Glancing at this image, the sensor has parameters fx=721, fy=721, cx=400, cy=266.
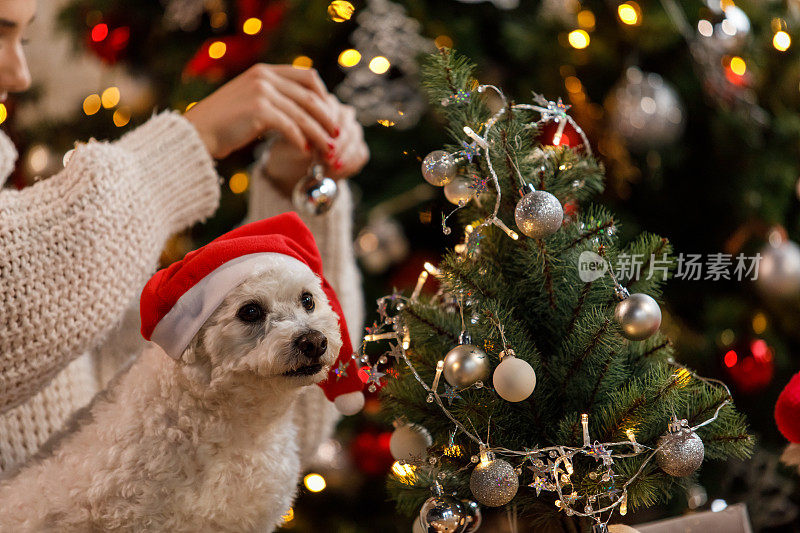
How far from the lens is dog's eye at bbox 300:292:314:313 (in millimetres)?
574

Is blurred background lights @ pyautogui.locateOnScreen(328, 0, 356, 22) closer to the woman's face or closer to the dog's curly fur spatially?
the woman's face

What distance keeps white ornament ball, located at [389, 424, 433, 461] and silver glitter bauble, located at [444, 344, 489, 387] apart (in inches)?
3.6

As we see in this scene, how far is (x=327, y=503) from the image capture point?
61.1 inches

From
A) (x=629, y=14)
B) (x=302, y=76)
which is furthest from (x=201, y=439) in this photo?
(x=629, y=14)

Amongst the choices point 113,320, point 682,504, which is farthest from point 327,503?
point 113,320

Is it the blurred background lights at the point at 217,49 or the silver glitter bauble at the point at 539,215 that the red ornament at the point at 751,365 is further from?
the blurred background lights at the point at 217,49

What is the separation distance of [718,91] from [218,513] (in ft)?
4.18

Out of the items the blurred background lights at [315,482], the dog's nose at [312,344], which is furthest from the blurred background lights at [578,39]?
the dog's nose at [312,344]

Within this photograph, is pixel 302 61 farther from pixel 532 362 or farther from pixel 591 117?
pixel 532 362

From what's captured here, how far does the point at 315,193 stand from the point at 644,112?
2.83 feet

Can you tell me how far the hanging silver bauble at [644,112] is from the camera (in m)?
1.40

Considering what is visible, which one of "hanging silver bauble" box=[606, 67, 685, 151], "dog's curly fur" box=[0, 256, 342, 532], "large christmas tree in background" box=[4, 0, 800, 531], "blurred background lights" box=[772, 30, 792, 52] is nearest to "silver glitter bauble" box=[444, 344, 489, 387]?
"dog's curly fur" box=[0, 256, 342, 532]

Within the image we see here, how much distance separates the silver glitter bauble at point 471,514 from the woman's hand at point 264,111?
0.40m

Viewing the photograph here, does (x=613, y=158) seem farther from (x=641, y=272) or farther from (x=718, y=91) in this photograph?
(x=641, y=272)
